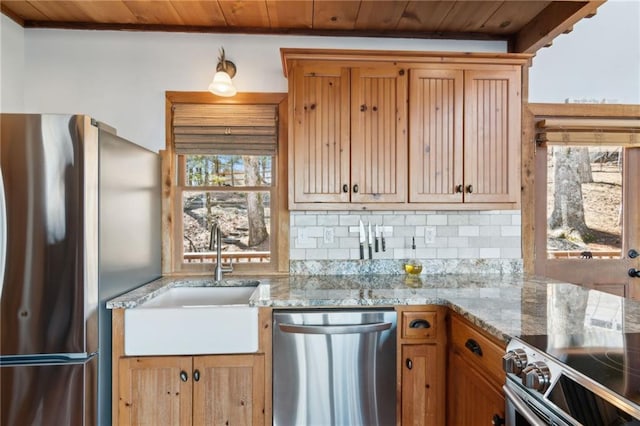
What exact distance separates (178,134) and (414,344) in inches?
78.5

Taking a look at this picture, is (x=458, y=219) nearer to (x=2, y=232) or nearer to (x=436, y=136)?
(x=436, y=136)

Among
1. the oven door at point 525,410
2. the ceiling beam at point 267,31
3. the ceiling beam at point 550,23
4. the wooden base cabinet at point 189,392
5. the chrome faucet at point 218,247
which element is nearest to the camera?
the oven door at point 525,410

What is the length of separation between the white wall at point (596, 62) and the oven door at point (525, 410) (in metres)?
2.12

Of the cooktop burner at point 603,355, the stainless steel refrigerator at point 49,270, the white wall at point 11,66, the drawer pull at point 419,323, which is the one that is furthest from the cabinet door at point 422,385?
the white wall at point 11,66

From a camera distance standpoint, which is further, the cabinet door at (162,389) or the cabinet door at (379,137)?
the cabinet door at (379,137)

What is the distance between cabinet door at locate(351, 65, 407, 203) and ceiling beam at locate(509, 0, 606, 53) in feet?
3.06

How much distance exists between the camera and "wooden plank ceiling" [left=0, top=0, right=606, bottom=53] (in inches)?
79.4

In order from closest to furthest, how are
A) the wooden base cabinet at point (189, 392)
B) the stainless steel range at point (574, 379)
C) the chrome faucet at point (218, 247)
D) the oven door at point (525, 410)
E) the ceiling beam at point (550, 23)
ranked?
the stainless steel range at point (574, 379) → the oven door at point (525, 410) → the wooden base cabinet at point (189, 392) → the ceiling beam at point (550, 23) → the chrome faucet at point (218, 247)

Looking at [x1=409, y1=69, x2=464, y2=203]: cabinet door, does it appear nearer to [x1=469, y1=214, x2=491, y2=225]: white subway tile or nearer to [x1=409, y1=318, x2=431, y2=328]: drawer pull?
[x1=469, y1=214, x2=491, y2=225]: white subway tile

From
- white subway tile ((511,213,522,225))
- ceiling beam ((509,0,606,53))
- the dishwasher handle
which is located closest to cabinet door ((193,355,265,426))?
the dishwasher handle

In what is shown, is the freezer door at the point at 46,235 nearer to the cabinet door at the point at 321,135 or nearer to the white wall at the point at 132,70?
the white wall at the point at 132,70

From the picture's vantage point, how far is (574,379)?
2.84 ft

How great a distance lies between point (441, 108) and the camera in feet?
6.73

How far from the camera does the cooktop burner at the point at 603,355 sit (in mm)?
815
